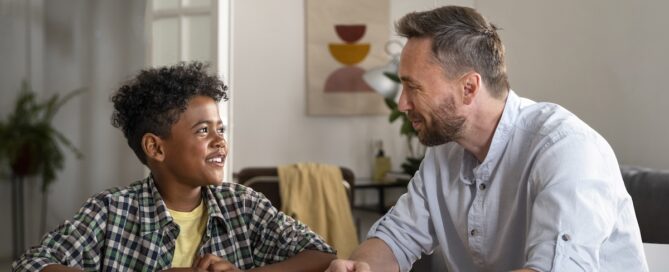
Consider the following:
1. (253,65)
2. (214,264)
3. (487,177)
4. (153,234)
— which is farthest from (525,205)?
(253,65)

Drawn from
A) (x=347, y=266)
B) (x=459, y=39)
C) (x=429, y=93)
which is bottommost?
(x=347, y=266)

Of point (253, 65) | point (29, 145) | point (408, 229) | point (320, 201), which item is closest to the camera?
point (408, 229)

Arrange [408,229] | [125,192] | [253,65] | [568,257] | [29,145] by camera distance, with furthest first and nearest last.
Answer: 1. [253,65]
2. [29,145]
3. [408,229]
4. [125,192]
5. [568,257]

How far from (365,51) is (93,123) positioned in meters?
1.94

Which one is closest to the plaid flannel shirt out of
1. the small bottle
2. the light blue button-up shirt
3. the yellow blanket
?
the light blue button-up shirt

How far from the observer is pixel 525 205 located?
168 centimetres

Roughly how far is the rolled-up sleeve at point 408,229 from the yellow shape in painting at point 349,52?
382 cm

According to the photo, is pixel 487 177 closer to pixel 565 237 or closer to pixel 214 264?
pixel 565 237

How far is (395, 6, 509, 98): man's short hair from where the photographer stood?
1.69m

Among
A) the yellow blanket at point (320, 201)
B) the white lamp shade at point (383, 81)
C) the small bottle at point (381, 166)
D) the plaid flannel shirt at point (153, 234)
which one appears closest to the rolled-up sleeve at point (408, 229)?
the plaid flannel shirt at point (153, 234)

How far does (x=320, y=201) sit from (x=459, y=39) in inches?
103

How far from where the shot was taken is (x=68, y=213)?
15.0 feet

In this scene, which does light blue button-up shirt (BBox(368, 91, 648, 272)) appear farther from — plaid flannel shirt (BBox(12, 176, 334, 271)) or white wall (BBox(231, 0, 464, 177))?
white wall (BBox(231, 0, 464, 177))

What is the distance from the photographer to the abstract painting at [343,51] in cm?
562
